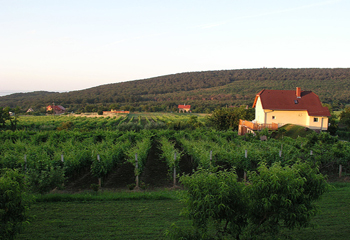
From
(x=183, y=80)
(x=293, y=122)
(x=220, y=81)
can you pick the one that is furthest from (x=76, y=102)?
(x=293, y=122)

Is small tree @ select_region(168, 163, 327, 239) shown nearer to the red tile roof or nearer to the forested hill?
the red tile roof

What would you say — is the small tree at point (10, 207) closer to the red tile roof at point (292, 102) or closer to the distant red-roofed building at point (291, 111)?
the distant red-roofed building at point (291, 111)

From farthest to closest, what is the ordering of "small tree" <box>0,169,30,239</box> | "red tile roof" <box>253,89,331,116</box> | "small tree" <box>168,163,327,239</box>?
1. "red tile roof" <box>253,89,331,116</box>
2. "small tree" <box>0,169,30,239</box>
3. "small tree" <box>168,163,327,239</box>

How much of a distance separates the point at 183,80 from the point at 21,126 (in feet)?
349

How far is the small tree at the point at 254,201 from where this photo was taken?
14.4 feet

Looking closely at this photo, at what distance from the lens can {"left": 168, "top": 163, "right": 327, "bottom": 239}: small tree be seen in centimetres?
439

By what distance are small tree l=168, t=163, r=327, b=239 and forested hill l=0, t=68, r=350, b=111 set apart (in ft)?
256

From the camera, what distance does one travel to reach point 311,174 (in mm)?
4812

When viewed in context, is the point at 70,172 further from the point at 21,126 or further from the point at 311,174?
the point at 21,126

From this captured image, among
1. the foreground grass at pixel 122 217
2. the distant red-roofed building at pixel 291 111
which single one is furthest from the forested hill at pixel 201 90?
the foreground grass at pixel 122 217

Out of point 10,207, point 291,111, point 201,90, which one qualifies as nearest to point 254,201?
point 10,207

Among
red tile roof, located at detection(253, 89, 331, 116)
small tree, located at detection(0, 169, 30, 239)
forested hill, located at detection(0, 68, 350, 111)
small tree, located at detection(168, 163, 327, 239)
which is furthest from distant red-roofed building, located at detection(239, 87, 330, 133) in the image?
forested hill, located at detection(0, 68, 350, 111)

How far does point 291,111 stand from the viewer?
31.3 meters

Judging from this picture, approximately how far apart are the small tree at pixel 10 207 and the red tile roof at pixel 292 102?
29474 millimetres
